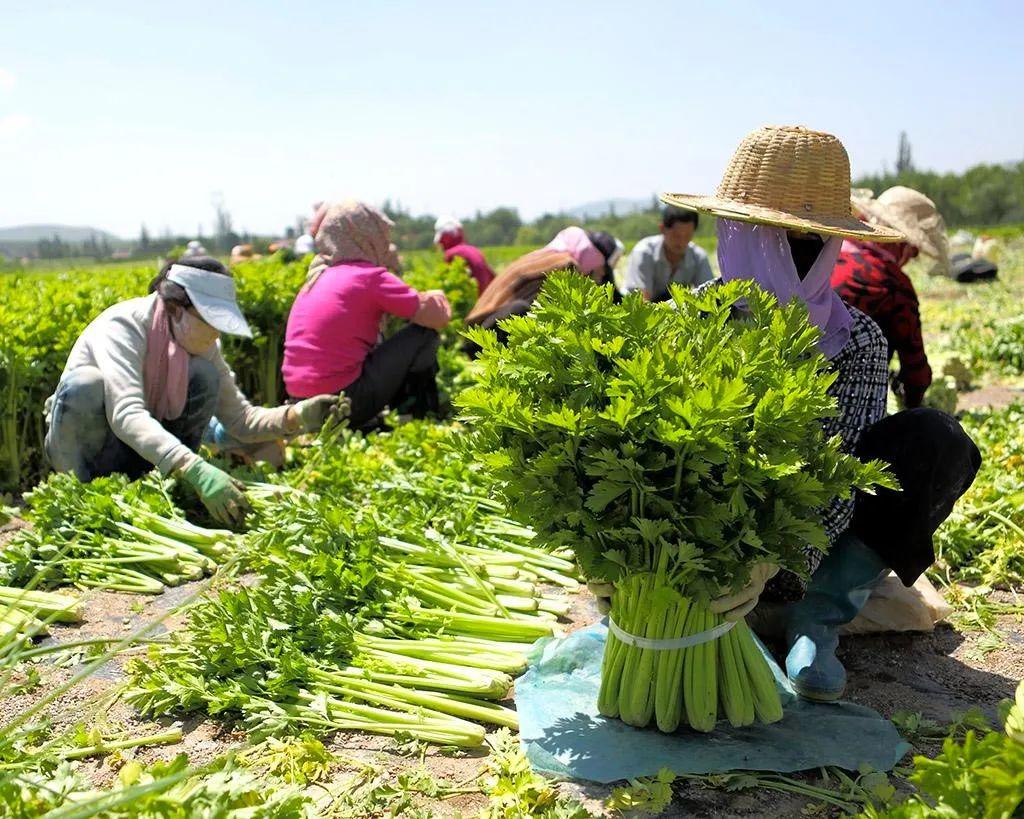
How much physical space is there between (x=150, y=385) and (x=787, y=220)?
10.7 ft

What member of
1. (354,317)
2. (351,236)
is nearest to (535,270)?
(351,236)

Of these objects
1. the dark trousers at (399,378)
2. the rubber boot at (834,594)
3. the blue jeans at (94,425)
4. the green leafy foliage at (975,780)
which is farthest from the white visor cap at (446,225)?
the green leafy foliage at (975,780)

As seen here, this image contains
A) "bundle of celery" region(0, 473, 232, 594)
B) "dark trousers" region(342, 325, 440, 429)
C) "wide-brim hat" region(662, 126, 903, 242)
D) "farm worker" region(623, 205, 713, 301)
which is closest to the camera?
"wide-brim hat" region(662, 126, 903, 242)

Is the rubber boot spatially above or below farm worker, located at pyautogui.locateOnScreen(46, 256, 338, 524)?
below

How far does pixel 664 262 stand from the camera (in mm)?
8664

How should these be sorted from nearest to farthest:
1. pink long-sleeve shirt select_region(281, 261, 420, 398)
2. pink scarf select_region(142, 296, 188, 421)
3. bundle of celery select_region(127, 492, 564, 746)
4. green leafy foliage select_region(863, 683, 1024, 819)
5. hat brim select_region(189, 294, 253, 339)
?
green leafy foliage select_region(863, 683, 1024, 819)
bundle of celery select_region(127, 492, 564, 746)
hat brim select_region(189, 294, 253, 339)
pink scarf select_region(142, 296, 188, 421)
pink long-sleeve shirt select_region(281, 261, 420, 398)

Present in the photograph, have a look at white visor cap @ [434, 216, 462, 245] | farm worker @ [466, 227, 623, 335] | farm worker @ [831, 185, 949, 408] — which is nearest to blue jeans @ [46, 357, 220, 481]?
farm worker @ [466, 227, 623, 335]

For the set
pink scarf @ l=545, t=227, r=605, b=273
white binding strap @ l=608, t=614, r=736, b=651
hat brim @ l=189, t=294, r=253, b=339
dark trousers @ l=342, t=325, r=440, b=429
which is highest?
pink scarf @ l=545, t=227, r=605, b=273

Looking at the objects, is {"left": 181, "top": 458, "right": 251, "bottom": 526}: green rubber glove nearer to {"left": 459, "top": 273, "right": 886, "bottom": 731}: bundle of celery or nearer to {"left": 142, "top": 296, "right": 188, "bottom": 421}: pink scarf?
{"left": 142, "top": 296, "right": 188, "bottom": 421}: pink scarf

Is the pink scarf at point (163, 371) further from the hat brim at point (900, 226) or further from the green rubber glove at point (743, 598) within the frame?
the hat brim at point (900, 226)

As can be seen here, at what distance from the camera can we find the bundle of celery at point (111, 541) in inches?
A: 157

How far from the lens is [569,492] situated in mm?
2486

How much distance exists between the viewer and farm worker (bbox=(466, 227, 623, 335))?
23.9 feet

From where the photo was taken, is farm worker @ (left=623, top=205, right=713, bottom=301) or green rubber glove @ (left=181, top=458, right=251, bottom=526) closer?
green rubber glove @ (left=181, top=458, right=251, bottom=526)
